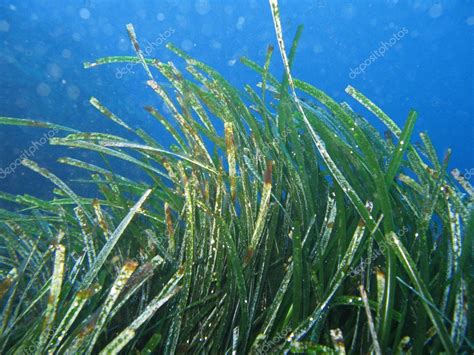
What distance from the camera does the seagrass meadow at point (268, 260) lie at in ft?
2.96

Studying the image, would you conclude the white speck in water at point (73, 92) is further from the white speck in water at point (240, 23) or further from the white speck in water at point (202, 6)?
the white speck in water at point (240, 23)

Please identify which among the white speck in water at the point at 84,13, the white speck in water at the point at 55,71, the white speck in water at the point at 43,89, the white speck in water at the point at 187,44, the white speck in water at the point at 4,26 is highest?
the white speck in water at the point at 187,44

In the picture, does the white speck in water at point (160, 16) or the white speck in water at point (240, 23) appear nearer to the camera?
the white speck in water at point (160, 16)

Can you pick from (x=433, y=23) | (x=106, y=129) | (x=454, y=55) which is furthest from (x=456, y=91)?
(x=106, y=129)

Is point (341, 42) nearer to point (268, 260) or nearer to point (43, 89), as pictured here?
point (43, 89)

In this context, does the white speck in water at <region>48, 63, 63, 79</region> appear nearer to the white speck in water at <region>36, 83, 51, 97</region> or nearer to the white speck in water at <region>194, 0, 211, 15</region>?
the white speck in water at <region>36, 83, 51, 97</region>

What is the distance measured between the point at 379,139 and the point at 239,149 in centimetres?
51

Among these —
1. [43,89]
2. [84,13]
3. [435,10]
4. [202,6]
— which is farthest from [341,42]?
[43,89]

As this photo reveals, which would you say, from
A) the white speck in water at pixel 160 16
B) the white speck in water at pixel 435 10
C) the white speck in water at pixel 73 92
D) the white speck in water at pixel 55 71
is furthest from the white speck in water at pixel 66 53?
the white speck in water at pixel 435 10

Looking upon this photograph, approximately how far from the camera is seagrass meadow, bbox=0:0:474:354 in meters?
0.90

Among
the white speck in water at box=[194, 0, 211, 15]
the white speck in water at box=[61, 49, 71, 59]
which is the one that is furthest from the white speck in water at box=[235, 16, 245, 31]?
the white speck in water at box=[61, 49, 71, 59]

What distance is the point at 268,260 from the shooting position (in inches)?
45.9

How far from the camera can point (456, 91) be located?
46938 mm

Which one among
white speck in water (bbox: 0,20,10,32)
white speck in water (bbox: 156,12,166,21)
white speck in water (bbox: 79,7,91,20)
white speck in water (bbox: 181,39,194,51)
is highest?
white speck in water (bbox: 156,12,166,21)
